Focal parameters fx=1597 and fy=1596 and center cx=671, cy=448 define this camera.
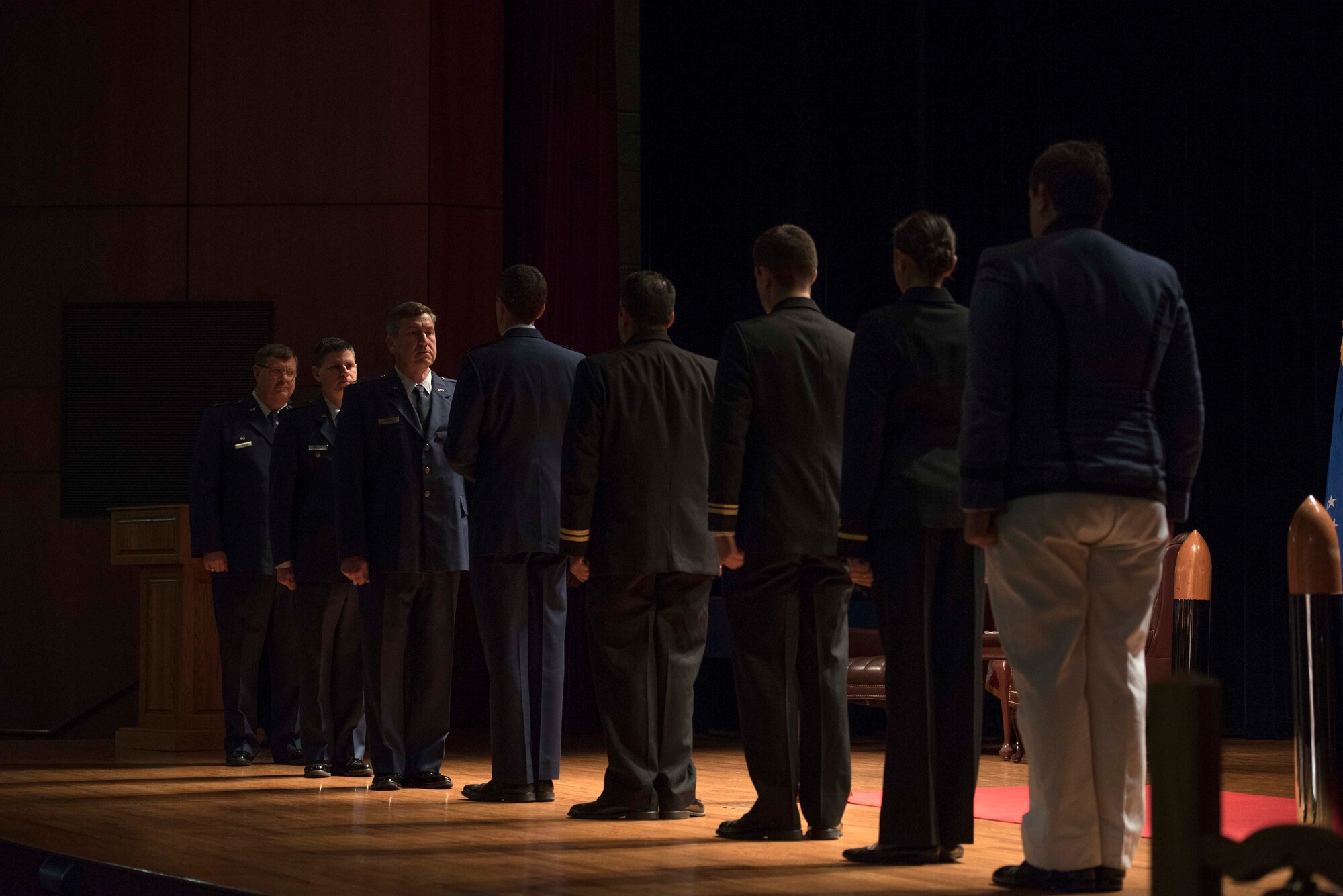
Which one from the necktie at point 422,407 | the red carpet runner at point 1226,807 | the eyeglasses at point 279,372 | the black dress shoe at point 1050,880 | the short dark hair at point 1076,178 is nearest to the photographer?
the black dress shoe at point 1050,880

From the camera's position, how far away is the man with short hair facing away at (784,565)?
3.68 meters

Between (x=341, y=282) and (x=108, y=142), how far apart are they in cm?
140

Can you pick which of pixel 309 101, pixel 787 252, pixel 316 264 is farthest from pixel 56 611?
pixel 787 252

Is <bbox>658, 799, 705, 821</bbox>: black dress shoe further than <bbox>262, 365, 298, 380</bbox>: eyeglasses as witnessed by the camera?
No

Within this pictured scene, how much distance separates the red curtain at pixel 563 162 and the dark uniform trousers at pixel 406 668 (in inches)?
120

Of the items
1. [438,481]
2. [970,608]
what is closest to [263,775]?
[438,481]

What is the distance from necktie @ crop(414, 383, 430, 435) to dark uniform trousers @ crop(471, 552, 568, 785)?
23.2 inches

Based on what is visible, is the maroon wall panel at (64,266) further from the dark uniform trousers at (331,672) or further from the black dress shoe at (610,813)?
the black dress shoe at (610,813)

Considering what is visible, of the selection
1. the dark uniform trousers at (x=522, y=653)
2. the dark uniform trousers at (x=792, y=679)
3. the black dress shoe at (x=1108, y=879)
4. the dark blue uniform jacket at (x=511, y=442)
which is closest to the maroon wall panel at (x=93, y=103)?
the dark blue uniform jacket at (x=511, y=442)

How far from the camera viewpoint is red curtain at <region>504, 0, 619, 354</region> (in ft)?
25.5

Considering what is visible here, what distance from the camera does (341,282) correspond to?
7.76 metres

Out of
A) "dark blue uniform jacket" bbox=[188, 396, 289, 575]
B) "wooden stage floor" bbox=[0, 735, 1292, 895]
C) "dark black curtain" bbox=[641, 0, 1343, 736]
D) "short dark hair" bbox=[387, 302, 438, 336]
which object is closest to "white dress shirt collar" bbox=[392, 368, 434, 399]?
"short dark hair" bbox=[387, 302, 438, 336]

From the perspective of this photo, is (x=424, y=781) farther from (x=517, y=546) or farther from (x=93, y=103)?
(x=93, y=103)

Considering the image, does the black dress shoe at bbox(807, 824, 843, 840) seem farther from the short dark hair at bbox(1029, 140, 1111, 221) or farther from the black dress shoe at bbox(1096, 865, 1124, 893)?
the short dark hair at bbox(1029, 140, 1111, 221)
